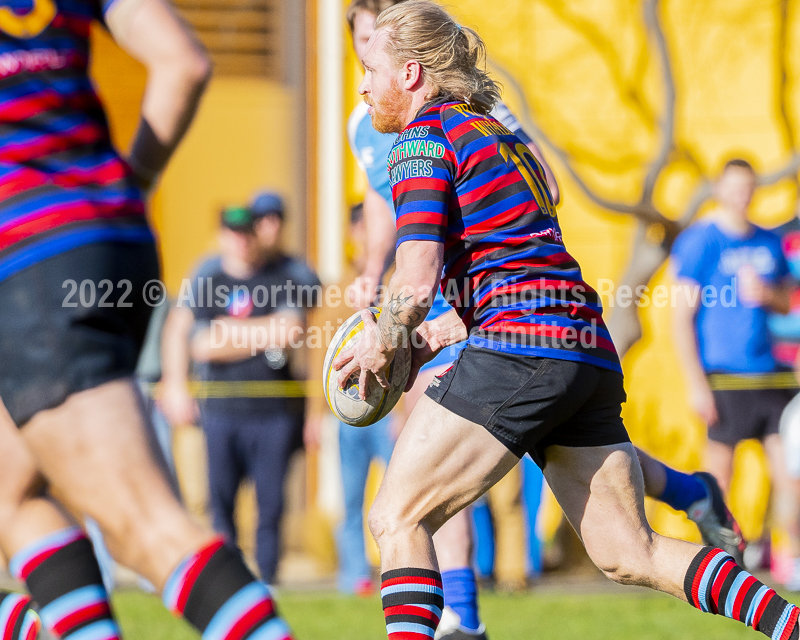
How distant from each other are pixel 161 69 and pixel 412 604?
153cm

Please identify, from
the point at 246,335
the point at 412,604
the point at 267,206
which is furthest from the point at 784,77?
the point at 412,604

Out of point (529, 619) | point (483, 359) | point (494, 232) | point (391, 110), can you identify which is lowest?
point (529, 619)

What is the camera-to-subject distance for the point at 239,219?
748 cm

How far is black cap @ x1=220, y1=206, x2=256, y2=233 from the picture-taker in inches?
294

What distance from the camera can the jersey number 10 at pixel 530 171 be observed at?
3131mm

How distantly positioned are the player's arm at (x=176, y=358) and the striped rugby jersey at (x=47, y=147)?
4.76 m

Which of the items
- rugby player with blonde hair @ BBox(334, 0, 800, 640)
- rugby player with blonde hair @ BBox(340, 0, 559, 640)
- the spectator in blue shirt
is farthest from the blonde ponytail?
the spectator in blue shirt

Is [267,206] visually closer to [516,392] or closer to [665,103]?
[665,103]

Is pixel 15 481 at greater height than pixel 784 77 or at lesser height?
lesser

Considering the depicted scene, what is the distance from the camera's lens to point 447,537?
4148mm

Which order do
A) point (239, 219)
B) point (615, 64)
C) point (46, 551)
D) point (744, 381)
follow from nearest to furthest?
point (46, 551) < point (744, 381) < point (239, 219) < point (615, 64)

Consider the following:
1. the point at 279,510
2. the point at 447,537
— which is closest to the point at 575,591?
the point at 279,510

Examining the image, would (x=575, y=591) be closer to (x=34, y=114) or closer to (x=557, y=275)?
(x=557, y=275)

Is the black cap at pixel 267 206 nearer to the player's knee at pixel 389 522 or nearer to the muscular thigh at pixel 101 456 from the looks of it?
the player's knee at pixel 389 522
